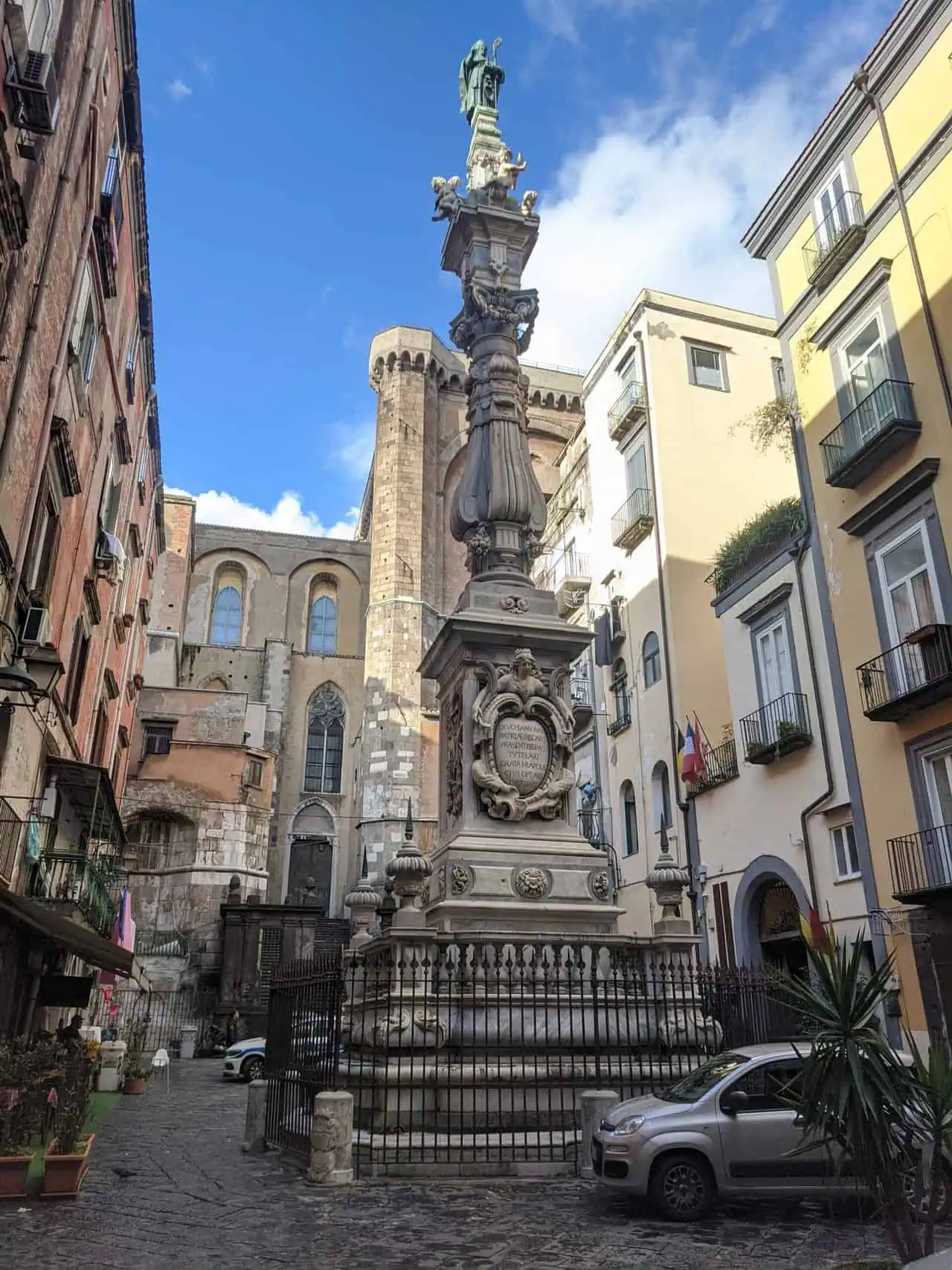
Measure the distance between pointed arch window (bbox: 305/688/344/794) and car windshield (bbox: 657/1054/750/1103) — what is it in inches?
1424

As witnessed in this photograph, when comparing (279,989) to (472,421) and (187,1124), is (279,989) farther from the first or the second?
(472,421)

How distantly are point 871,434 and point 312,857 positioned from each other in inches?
1228

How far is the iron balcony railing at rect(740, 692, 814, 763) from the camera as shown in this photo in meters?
18.0

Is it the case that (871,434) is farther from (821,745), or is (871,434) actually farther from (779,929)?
(779,929)

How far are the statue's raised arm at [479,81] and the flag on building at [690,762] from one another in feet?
43.3

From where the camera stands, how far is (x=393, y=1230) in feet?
19.8

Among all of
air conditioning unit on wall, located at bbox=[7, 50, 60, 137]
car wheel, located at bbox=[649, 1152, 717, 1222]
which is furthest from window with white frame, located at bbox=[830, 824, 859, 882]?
air conditioning unit on wall, located at bbox=[7, 50, 60, 137]

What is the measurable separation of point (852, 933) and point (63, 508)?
1534cm

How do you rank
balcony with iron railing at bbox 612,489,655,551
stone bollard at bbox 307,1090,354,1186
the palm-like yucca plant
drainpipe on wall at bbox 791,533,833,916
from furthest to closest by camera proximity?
balcony with iron railing at bbox 612,489,655,551
drainpipe on wall at bbox 791,533,833,916
stone bollard at bbox 307,1090,354,1186
the palm-like yucca plant

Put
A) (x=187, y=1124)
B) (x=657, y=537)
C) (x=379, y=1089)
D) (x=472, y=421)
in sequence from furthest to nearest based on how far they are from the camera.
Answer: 1. (x=657, y=537)
2. (x=472, y=421)
3. (x=187, y=1124)
4. (x=379, y=1089)

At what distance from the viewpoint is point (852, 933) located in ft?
53.1

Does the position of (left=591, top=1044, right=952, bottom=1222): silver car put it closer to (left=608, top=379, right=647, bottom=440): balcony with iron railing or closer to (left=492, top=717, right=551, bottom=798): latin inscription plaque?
(left=492, top=717, right=551, bottom=798): latin inscription plaque

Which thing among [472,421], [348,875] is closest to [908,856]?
[472,421]

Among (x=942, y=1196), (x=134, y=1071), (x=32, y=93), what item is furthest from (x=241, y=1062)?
(x=942, y=1196)
